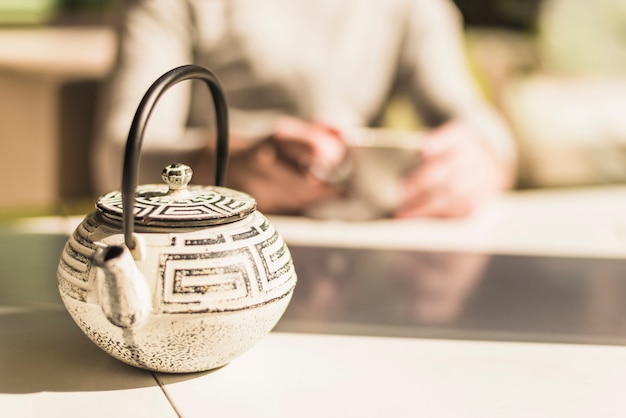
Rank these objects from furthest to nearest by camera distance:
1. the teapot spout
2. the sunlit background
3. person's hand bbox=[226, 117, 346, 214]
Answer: the sunlit background
person's hand bbox=[226, 117, 346, 214]
the teapot spout

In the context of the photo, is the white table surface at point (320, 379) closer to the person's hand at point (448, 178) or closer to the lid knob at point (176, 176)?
the lid knob at point (176, 176)

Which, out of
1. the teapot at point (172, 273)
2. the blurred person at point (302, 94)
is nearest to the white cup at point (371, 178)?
the blurred person at point (302, 94)

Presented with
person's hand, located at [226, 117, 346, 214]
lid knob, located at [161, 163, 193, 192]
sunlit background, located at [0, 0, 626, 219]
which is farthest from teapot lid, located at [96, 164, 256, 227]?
sunlit background, located at [0, 0, 626, 219]

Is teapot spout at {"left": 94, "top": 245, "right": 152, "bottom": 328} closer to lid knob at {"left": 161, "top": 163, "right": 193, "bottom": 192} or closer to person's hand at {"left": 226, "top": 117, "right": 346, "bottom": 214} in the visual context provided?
lid knob at {"left": 161, "top": 163, "right": 193, "bottom": 192}

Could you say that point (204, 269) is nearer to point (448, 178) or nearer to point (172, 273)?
point (172, 273)

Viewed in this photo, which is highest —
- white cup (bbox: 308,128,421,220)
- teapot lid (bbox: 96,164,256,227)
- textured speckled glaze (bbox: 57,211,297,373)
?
teapot lid (bbox: 96,164,256,227)

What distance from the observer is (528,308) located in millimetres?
931

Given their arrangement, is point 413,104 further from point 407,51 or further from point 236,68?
point 236,68

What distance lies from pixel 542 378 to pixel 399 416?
18 cm

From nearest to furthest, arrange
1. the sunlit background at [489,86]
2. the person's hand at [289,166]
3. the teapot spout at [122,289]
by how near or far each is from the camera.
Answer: the teapot spout at [122,289]
the person's hand at [289,166]
the sunlit background at [489,86]

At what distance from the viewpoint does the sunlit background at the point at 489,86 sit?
64.0 inches

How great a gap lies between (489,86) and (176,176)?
1.39m

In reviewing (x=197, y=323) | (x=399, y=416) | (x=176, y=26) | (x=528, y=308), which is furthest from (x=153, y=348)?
(x=176, y=26)

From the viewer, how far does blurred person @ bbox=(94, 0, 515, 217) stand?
137 cm
